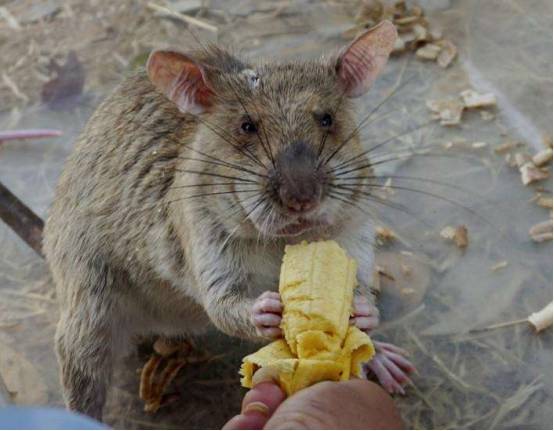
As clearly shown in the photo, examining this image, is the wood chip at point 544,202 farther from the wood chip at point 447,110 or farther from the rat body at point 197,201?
the rat body at point 197,201

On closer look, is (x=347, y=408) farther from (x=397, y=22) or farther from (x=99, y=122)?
(x=397, y=22)

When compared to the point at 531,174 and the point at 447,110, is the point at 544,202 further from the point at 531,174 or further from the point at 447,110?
the point at 447,110

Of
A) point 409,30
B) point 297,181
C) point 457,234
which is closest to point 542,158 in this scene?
point 457,234

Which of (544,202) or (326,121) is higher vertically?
(326,121)

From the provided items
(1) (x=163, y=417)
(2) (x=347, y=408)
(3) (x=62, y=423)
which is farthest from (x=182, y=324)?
(3) (x=62, y=423)

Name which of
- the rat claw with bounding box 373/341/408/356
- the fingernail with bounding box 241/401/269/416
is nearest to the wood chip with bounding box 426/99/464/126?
the rat claw with bounding box 373/341/408/356

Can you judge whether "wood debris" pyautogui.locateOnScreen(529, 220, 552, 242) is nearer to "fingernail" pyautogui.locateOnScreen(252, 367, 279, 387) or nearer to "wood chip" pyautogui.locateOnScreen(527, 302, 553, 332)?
"wood chip" pyautogui.locateOnScreen(527, 302, 553, 332)

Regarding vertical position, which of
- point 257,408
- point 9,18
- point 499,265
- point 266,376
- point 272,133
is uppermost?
point 272,133
